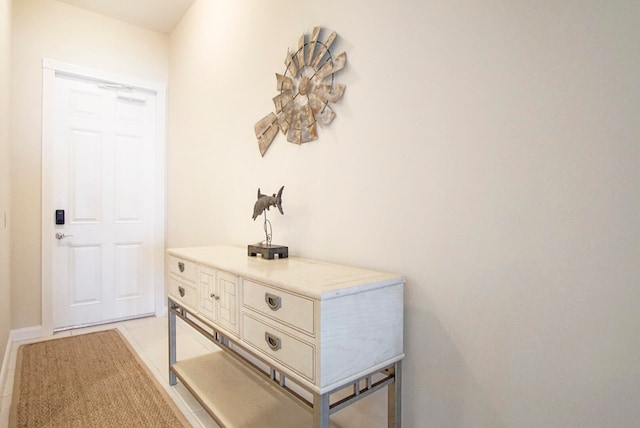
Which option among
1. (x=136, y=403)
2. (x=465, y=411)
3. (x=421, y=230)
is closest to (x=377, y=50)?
(x=421, y=230)

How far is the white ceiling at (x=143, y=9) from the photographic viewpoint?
3141 mm

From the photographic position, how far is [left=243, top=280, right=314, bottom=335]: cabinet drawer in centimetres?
112

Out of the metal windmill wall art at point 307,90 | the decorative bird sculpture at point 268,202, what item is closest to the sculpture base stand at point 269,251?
the decorative bird sculpture at point 268,202

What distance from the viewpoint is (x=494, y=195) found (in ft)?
3.58

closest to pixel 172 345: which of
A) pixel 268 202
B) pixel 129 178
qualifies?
pixel 268 202

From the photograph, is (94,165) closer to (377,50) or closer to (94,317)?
(94,317)

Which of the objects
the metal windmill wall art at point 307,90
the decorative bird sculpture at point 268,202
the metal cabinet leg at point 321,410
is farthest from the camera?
the decorative bird sculpture at point 268,202

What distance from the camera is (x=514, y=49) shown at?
1043mm

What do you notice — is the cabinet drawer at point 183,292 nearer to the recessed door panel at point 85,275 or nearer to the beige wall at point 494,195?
the beige wall at point 494,195

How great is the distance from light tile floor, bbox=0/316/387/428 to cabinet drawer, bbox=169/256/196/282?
29.3 inches

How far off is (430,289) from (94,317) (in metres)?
3.45

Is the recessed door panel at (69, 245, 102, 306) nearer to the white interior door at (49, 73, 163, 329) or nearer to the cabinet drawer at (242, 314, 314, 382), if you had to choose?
the white interior door at (49, 73, 163, 329)

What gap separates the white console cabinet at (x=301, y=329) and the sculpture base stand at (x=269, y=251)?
4cm

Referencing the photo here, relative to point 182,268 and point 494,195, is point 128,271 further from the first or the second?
point 494,195
